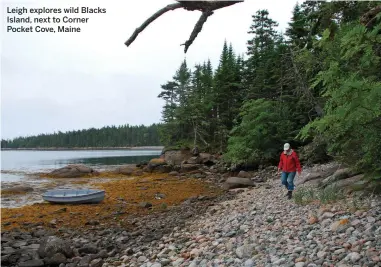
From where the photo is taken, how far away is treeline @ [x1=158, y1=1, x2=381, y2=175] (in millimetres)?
5789

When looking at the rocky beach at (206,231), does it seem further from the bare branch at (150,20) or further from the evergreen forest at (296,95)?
the bare branch at (150,20)

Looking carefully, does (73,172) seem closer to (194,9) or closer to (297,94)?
(297,94)

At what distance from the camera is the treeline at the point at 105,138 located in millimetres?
135625

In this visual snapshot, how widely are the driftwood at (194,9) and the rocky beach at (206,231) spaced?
4.22 metres

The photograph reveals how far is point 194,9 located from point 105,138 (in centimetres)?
15016

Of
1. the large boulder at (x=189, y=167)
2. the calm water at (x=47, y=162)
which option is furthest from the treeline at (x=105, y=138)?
the large boulder at (x=189, y=167)

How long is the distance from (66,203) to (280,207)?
12.4 meters

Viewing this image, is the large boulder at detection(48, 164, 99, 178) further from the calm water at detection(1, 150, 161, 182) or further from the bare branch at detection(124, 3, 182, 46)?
the bare branch at detection(124, 3, 182, 46)

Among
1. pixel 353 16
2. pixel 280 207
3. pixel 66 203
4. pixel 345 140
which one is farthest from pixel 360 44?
pixel 66 203

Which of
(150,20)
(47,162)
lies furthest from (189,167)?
(47,162)

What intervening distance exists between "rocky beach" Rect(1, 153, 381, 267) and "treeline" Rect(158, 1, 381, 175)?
141cm

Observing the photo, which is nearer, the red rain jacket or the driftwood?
the driftwood

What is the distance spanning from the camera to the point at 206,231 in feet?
31.8

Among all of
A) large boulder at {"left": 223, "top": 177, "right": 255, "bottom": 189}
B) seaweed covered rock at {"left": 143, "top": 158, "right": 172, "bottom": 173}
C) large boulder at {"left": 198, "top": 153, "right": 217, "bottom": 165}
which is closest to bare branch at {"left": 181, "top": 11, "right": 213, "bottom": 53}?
large boulder at {"left": 223, "top": 177, "right": 255, "bottom": 189}
